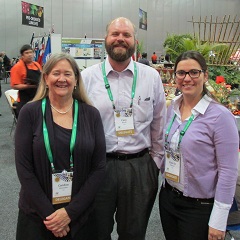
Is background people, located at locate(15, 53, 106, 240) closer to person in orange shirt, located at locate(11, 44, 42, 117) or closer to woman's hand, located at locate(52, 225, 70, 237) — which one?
woman's hand, located at locate(52, 225, 70, 237)

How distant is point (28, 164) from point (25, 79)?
334 centimetres

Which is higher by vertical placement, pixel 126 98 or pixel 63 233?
pixel 126 98

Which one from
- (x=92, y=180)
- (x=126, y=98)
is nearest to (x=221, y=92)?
(x=126, y=98)

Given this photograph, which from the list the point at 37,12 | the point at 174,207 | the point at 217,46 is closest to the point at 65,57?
the point at 174,207

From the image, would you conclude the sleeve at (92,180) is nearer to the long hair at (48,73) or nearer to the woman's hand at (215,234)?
the long hair at (48,73)

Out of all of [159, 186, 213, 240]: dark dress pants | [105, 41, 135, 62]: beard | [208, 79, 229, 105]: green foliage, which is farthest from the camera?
[208, 79, 229, 105]: green foliage

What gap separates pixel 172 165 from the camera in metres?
1.62

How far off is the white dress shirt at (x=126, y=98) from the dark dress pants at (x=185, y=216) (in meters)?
0.33

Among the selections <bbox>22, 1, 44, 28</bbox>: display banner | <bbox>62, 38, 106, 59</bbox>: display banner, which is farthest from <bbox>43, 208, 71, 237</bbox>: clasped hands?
<bbox>22, 1, 44, 28</bbox>: display banner

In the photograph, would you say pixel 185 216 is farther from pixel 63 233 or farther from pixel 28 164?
pixel 28 164

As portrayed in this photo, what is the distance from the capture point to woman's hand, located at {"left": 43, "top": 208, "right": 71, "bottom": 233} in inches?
59.3

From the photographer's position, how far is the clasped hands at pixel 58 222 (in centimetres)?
151

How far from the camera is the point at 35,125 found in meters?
1.50

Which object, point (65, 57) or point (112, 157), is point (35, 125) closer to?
point (65, 57)
